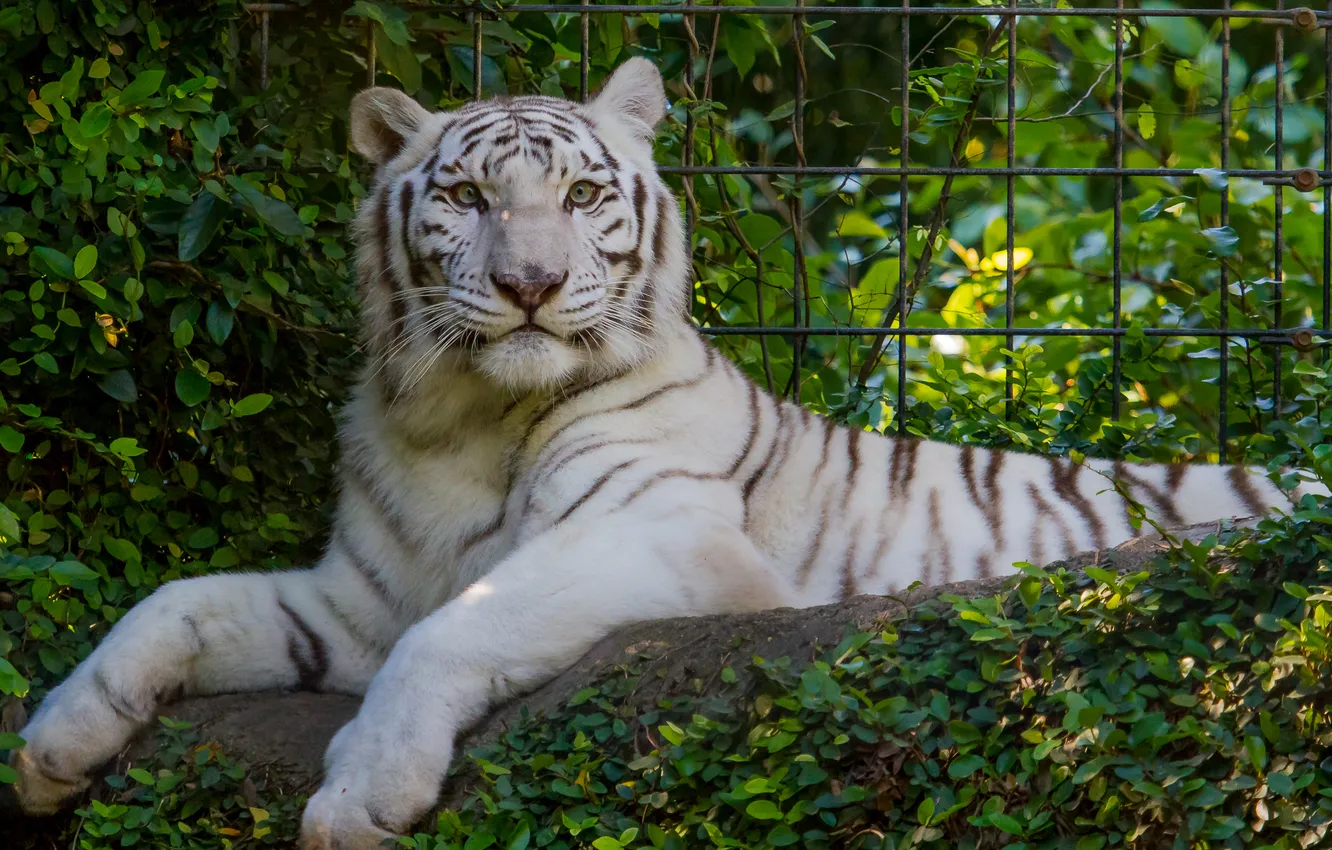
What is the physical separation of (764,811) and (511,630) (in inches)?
24.1

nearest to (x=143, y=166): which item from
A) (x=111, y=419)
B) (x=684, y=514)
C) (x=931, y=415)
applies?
(x=111, y=419)

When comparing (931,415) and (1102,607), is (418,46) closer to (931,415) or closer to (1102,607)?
(931,415)

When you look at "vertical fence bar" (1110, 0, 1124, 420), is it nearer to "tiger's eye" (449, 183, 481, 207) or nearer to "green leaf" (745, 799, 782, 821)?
"tiger's eye" (449, 183, 481, 207)

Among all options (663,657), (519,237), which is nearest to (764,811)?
(663,657)

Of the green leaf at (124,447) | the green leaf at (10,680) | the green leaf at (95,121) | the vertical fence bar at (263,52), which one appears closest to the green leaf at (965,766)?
the green leaf at (10,680)

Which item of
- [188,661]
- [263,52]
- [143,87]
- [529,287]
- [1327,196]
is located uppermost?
[263,52]

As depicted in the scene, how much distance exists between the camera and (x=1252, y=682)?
1698mm

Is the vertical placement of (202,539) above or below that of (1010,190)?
below

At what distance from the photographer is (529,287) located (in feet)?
8.32

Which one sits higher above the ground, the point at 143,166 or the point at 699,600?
the point at 143,166

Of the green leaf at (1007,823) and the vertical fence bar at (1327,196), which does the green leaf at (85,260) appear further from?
the vertical fence bar at (1327,196)

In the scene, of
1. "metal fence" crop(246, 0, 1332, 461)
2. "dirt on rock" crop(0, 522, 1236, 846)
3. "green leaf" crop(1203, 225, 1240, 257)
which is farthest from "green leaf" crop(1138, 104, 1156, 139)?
"dirt on rock" crop(0, 522, 1236, 846)

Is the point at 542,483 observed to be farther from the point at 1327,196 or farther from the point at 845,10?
the point at 1327,196

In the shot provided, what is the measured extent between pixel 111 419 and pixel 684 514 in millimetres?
1236
